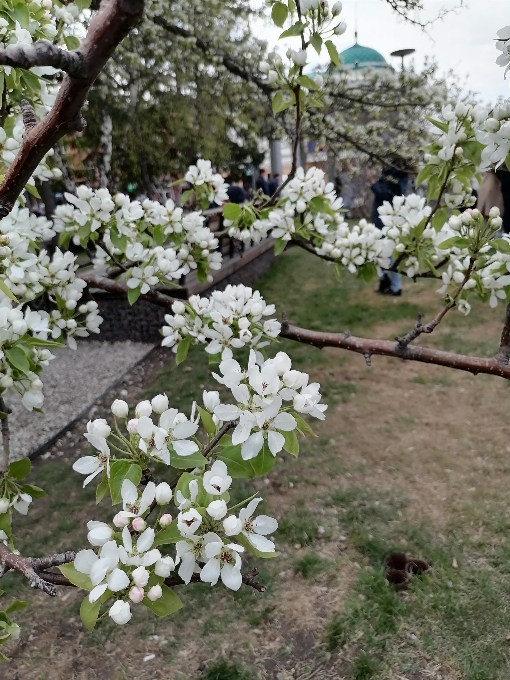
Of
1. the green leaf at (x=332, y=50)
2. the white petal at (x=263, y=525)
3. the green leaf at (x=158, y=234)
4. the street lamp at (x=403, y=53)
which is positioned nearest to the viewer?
the white petal at (x=263, y=525)

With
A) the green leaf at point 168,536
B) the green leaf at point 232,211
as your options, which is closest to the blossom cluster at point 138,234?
the green leaf at point 232,211

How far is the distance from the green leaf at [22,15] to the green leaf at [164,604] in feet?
4.90

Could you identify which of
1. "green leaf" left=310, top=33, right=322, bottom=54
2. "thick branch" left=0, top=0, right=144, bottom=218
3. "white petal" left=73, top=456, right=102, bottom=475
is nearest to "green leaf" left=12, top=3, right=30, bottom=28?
"thick branch" left=0, top=0, right=144, bottom=218

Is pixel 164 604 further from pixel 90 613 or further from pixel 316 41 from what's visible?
pixel 316 41

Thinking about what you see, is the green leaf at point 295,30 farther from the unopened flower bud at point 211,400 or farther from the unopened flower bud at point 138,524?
the unopened flower bud at point 138,524

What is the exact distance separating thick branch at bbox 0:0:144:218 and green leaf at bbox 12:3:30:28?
0.69 metres

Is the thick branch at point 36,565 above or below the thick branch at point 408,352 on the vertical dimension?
below

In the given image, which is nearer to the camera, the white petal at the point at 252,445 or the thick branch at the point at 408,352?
the white petal at the point at 252,445

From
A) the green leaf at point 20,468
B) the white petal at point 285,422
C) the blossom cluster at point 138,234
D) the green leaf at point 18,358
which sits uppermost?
the blossom cluster at point 138,234

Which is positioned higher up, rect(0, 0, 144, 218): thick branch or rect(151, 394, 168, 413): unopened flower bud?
rect(0, 0, 144, 218): thick branch

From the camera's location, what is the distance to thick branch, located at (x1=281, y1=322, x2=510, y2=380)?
1772 millimetres

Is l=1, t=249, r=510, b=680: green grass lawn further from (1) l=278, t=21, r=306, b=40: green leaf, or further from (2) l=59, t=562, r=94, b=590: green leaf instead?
(1) l=278, t=21, r=306, b=40: green leaf

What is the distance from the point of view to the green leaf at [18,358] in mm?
1482

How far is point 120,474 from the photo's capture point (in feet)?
3.32
